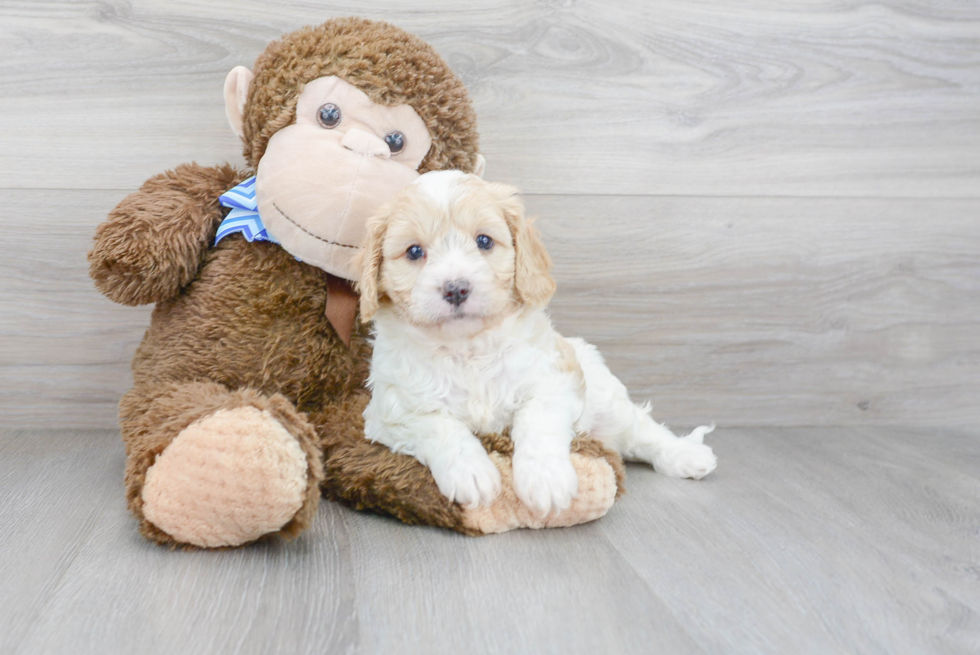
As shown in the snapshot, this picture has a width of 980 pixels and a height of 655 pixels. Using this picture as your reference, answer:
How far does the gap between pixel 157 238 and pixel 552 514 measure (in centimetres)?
79

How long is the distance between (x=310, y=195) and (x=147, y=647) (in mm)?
696

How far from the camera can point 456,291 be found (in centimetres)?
113

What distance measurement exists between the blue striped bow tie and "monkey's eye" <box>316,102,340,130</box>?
0.61ft

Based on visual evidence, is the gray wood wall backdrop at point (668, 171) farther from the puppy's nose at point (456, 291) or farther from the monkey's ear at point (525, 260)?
the puppy's nose at point (456, 291)

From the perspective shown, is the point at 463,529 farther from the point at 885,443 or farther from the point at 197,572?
the point at 885,443

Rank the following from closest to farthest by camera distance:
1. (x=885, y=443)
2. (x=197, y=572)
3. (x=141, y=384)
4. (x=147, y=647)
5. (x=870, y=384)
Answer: (x=147, y=647)
(x=197, y=572)
(x=141, y=384)
(x=885, y=443)
(x=870, y=384)

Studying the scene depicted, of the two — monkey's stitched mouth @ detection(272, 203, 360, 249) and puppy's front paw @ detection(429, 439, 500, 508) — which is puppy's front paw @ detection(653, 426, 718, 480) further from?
monkey's stitched mouth @ detection(272, 203, 360, 249)

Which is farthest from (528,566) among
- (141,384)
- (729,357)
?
(729,357)

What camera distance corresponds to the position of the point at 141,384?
4.58 ft

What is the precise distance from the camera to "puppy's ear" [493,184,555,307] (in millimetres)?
1216

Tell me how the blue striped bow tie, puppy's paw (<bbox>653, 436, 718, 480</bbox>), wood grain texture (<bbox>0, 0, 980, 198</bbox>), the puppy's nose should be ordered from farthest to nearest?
wood grain texture (<bbox>0, 0, 980, 198</bbox>), puppy's paw (<bbox>653, 436, 718, 480</bbox>), the blue striped bow tie, the puppy's nose

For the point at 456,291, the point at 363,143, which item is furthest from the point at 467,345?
the point at 363,143

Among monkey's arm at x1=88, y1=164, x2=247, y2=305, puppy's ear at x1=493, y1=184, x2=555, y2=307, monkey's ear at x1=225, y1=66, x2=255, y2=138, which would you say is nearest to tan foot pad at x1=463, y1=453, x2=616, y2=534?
puppy's ear at x1=493, y1=184, x2=555, y2=307

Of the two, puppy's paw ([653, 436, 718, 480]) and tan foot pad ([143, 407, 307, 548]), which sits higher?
tan foot pad ([143, 407, 307, 548])
